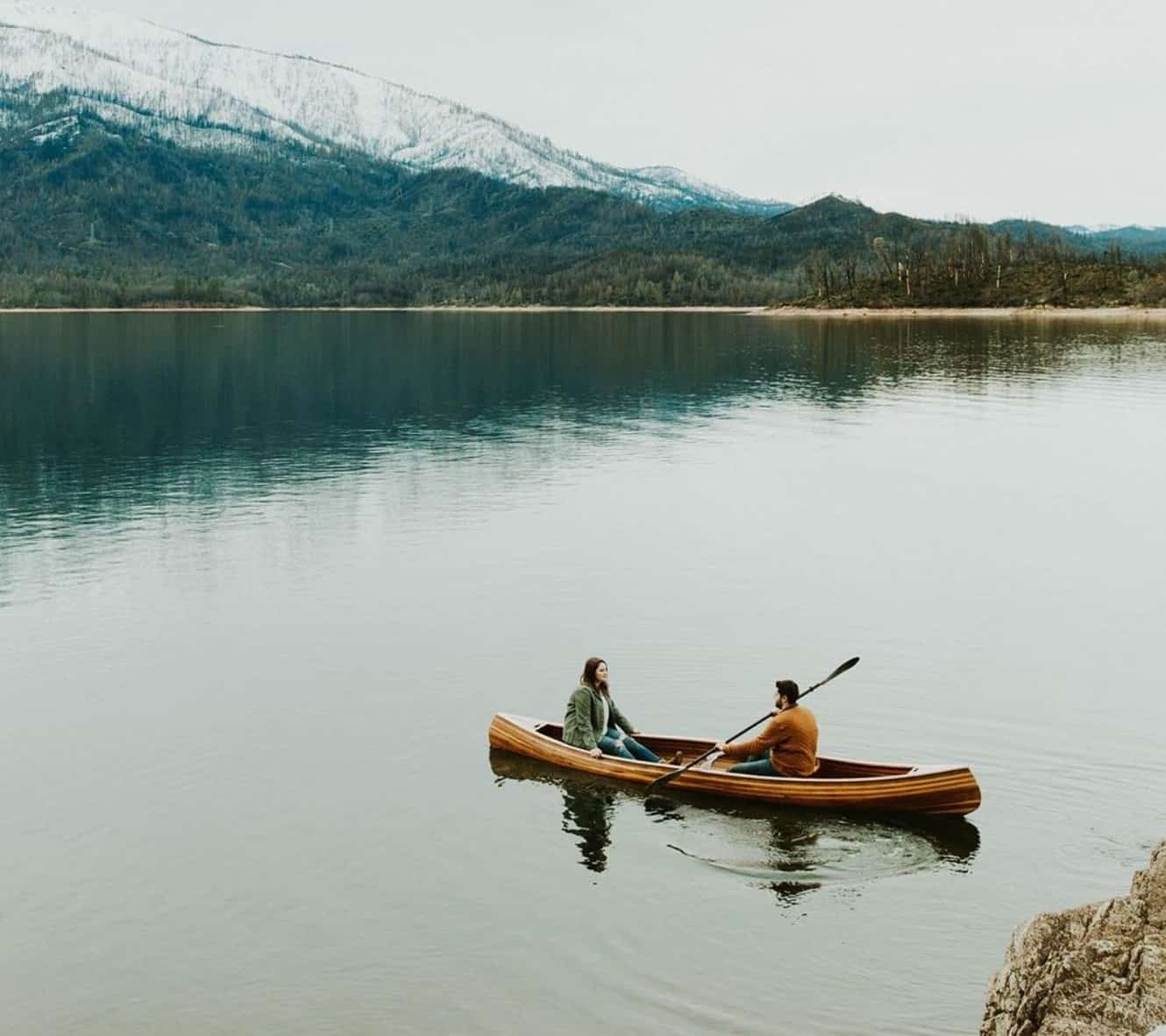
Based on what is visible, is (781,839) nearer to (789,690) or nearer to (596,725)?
(789,690)

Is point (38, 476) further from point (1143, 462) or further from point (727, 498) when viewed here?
point (1143, 462)

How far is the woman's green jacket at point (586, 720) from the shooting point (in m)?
24.0

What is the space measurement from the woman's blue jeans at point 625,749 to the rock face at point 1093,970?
1297 centimetres

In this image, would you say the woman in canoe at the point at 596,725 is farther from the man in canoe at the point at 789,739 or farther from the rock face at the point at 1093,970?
the rock face at the point at 1093,970

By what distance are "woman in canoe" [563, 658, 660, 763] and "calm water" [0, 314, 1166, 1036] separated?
704mm

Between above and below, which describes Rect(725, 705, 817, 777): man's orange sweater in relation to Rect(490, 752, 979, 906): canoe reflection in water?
above

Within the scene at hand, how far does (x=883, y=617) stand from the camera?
34938 mm

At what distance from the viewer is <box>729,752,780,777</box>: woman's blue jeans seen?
22.6 metres

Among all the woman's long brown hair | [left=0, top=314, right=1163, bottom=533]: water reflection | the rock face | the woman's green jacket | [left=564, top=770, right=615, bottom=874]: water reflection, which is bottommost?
[left=564, top=770, right=615, bottom=874]: water reflection

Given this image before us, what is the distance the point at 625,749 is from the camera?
77.9ft

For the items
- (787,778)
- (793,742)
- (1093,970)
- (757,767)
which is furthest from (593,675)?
(1093,970)

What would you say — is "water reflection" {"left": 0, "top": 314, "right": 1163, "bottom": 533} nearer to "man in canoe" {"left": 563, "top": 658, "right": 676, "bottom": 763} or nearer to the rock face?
"man in canoe" {"left": 563, "top": 658, "right": 676, "bottom": 763}

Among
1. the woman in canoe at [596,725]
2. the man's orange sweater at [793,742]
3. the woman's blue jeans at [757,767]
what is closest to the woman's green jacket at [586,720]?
the woman in canoe at [596,725]

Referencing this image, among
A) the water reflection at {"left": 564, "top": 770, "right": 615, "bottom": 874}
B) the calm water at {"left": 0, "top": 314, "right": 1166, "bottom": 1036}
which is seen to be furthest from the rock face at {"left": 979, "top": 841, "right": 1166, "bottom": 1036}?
the water reflection at {"left": 564, "top": 770, "right": 615, "bottom": 874}
